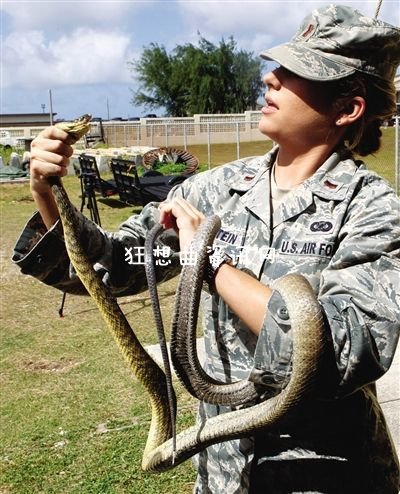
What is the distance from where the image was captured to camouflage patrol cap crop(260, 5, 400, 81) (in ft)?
6.18

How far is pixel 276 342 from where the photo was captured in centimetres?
157

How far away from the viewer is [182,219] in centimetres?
185

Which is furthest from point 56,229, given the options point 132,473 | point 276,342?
point 132,473

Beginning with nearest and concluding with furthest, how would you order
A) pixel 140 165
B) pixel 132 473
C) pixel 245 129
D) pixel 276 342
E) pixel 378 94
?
pixel 276 342 → pixel 378 94 → pixel 132 473 → pixel 140 165 → pixel 245 129

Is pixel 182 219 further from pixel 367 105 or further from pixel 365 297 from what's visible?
pixel 367 105

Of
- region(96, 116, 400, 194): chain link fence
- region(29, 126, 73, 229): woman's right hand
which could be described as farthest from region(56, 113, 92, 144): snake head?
region(96, 116, 400, 194): chain link fence

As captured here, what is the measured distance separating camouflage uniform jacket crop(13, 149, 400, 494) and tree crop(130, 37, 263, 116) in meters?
71.3

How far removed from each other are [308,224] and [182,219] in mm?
373

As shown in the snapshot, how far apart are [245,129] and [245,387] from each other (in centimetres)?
4588

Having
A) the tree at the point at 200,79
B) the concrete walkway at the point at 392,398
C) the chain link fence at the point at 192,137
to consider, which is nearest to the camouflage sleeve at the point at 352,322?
the concrete walkway at the point at 392,398

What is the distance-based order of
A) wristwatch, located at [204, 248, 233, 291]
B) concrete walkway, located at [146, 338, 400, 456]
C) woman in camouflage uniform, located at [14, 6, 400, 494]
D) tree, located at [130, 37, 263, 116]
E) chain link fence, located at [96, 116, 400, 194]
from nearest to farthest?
wristwatch, located at [204, 248, 233, 291]
woman in camouflage uniform, located at [14, 6, 400, 494]
concrete walkway, located at [146, 338, 400, 456]
chain link fence, located at [96, 116, 400, 194]
tree, located at [130, 37, 263, 116]

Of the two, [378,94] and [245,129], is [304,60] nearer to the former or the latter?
[378,94]

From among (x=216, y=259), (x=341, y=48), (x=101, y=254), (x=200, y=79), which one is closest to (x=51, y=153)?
(x=101, y=254)

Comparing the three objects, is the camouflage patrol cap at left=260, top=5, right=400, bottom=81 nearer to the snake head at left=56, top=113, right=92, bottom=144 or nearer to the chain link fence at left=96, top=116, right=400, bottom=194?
the snake head at left=56, top=113, right=92, bottom=144
